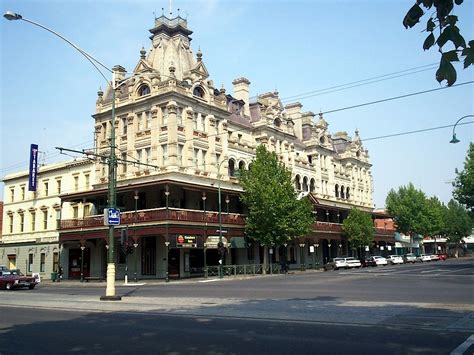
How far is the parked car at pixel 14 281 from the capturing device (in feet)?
107

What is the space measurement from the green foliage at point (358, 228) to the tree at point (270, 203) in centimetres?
1799

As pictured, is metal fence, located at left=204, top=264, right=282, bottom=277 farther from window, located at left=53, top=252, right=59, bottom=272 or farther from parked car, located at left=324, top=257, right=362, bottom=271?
window, located at left=53, top=252, right=59, bottom=272

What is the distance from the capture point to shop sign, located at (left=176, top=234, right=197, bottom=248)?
3903 cm

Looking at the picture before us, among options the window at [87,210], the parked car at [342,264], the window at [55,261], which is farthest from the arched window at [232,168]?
the window at [55,261]

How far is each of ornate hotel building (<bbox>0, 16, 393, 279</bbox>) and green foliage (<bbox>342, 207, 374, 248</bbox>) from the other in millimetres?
6119

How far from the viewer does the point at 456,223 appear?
344 ft

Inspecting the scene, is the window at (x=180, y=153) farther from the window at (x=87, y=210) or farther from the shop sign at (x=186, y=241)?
the window at (x=87, y=210)

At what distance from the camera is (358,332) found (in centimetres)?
1054

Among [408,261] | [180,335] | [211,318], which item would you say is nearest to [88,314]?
[211,318]

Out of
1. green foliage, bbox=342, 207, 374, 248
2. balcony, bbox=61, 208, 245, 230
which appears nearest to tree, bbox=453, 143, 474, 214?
green foliage, bbox=342, 207, 374, 248

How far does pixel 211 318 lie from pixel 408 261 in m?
67.0

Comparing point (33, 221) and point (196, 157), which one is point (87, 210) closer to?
point (33, 221)

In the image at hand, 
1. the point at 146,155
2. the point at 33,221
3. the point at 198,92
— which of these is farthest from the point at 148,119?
the point at 33,221

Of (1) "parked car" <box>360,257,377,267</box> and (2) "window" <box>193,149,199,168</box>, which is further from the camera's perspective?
(1) "parked car" <box>360,257,377,267</box>
